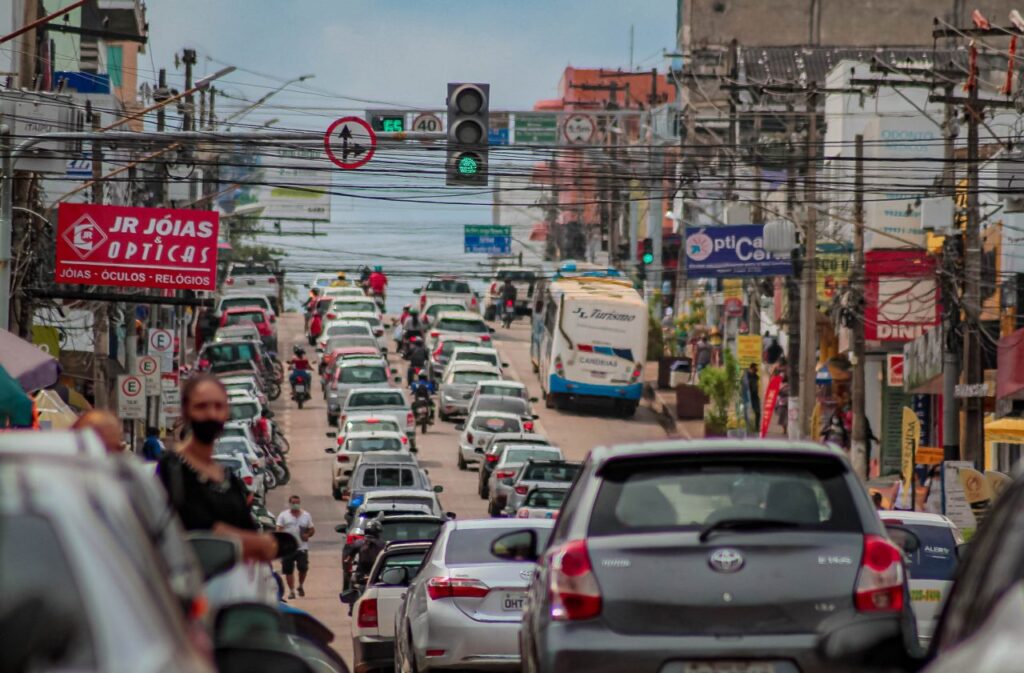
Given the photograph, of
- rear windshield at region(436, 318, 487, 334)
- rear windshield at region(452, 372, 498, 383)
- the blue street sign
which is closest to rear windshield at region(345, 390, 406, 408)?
rear windshield at region(452, 372, 498, 383)

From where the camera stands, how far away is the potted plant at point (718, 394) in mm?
54156

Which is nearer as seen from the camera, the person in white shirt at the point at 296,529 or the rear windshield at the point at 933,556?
the rear windshield at the point at 933,556

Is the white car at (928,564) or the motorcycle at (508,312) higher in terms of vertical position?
the motorcycle at (508,312)

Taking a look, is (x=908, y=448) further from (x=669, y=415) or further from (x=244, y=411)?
(x=669, y=415)

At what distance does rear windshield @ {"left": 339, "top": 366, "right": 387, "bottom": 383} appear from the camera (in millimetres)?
55469

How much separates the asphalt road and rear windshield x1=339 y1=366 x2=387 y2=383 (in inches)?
61.8

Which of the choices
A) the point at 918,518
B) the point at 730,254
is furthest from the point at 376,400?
the point at 918,518

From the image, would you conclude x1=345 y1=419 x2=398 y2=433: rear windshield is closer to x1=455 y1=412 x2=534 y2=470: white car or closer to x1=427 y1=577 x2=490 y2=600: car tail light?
x1=455 y1=412 x2=534 y2=470: white car

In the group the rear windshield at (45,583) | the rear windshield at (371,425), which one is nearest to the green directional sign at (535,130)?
the rear windshield at (371,425)

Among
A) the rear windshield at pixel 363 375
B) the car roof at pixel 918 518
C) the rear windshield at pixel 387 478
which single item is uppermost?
the car roof at pixel 918 518

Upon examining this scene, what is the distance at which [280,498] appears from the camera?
4347 cm

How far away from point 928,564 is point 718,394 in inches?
1540

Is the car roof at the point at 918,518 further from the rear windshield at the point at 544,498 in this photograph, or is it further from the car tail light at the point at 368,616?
the rear windshield at the point at 544,498

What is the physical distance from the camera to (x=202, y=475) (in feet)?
29.5
